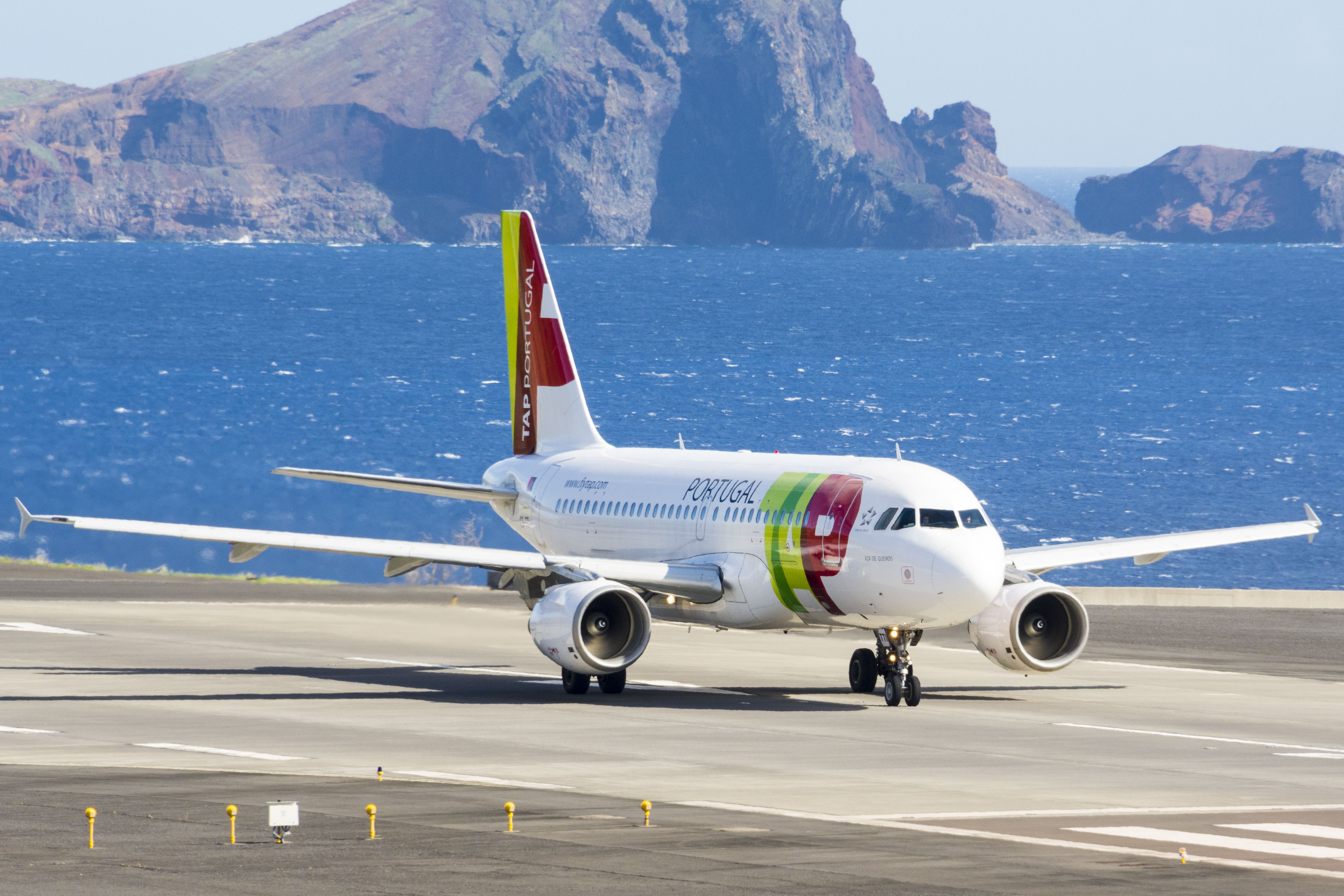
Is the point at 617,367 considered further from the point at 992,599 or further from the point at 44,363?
the point at 992,599

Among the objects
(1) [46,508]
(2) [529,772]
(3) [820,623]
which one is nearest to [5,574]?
(3) [820,623]

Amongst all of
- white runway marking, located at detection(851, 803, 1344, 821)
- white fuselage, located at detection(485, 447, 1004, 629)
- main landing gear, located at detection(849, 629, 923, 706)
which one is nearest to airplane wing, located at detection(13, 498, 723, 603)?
white fuselage, located at detection(485, 447, 1004, 629)

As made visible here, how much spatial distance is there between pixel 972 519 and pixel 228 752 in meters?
12.5

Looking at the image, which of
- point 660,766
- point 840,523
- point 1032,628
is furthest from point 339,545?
point 1032,628

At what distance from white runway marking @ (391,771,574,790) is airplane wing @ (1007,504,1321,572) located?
1392 centimetres

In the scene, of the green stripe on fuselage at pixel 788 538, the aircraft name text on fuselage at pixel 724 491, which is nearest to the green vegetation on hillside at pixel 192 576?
the aircraft name text on fuselage at pixel 724 491

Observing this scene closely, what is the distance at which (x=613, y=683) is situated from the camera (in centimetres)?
3397

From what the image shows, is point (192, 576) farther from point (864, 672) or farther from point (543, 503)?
point (864, 672)

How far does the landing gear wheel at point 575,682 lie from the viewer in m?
33.7

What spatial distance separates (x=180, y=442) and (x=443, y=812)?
121 meters

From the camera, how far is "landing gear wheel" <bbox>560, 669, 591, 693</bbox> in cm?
3369

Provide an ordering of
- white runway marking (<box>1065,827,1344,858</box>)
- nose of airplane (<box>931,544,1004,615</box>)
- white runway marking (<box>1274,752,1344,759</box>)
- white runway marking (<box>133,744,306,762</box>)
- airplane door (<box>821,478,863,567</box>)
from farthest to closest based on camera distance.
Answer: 1. airplane door (<box>821,478,863,567</box>)
2. nose of airplane (<box>931,544,1004,615</box>)
3. white runway marking (<box>1274,752,1344,759</box>)
4. white runway marking (<box>133,744,306,762</box>)
5. white runway marking (<box>1065,827,1344,858</box>)

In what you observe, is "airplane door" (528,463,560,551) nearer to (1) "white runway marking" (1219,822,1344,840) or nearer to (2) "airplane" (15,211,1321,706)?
(2) "airplane" (15,211,1321,706)

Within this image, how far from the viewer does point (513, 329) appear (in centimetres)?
4484
